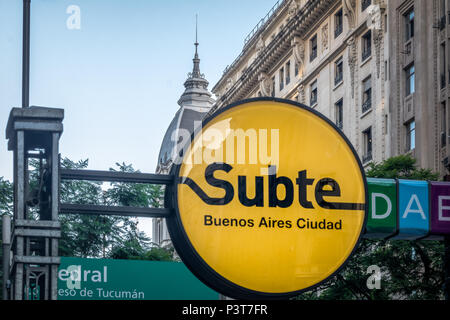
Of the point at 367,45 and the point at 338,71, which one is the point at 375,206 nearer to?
the point at 367,45

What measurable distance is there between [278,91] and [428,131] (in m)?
26.8

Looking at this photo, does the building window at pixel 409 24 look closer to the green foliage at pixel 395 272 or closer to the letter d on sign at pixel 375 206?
the green foliage at pixel 395 272

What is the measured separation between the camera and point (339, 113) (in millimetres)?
58875

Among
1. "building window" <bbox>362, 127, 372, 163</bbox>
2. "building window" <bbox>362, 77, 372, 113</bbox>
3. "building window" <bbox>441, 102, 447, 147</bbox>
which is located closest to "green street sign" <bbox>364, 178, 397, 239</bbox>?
"building window" <bbox>441, 102, 447, 147</bbox>

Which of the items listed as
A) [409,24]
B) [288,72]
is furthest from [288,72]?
[409,24]

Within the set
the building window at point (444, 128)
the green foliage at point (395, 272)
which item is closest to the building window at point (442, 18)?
the building window at point (444, 128)

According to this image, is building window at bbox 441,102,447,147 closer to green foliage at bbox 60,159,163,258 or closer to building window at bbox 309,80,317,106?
green foliage at bbox 60,159,163,258

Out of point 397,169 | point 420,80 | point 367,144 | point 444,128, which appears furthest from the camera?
point 367,144

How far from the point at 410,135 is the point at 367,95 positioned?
22.7 ft

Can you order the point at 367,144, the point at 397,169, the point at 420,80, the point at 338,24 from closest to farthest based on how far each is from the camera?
the point at 397,169 < the point at 420,80 < the point at 367,144 < the point at 338,24

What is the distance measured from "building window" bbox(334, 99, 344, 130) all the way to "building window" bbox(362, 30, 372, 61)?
3.86m

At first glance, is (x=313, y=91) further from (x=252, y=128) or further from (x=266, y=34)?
(x=252, y=128)

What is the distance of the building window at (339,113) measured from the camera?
58097 millimetres
